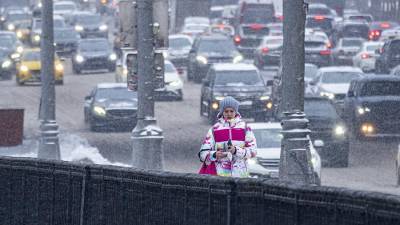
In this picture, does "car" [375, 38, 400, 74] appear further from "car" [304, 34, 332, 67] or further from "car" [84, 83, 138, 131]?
"car" [84, 83, 138, 131]

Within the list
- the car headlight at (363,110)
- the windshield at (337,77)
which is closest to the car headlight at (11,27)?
the windshield at (337,77)

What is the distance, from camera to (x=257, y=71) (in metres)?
40.1

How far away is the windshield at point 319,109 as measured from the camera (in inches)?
1236

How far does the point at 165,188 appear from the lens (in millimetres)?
10391

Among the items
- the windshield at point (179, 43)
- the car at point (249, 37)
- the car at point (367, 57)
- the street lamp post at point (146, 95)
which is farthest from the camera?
the car at point (249, 37)

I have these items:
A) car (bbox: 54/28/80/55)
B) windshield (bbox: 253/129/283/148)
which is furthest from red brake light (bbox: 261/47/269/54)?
windshield (bbox: 253/129/283/148)

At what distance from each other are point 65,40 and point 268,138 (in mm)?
44494

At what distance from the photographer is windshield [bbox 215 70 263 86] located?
39344mm

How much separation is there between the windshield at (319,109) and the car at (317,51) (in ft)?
77.9

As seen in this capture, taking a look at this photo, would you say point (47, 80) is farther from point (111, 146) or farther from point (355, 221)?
point (355, 221)

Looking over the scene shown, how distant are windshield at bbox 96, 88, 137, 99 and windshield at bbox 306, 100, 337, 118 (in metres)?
8.15

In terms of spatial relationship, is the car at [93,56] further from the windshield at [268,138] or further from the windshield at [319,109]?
the windshield at [268,138]

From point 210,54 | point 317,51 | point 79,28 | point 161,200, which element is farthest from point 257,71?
point 79,28

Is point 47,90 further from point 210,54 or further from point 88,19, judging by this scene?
point 88,19
